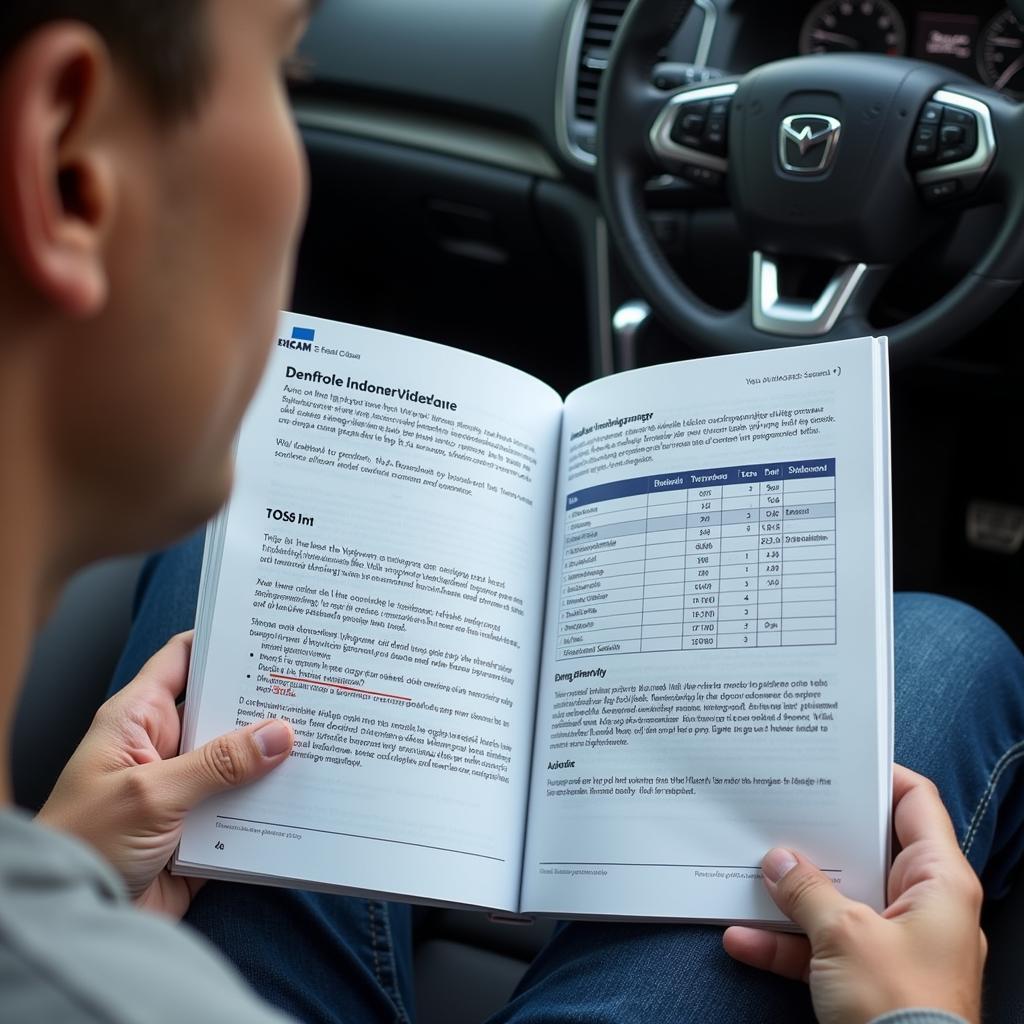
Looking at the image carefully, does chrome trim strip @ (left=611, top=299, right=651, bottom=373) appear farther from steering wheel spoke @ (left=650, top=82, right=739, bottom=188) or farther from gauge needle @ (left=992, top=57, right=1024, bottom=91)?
gauge needle @ (left=992, top=57, right=1024, bottom=91)

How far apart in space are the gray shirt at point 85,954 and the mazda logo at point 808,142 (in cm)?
105

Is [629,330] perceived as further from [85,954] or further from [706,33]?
[85,954]

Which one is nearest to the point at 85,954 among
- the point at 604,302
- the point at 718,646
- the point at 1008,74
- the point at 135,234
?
the point at 135,234

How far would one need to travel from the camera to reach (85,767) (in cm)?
88

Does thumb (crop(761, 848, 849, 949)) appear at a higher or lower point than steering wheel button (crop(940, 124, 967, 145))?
lower

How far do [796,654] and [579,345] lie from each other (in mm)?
1375

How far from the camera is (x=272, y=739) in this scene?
2.88 ft

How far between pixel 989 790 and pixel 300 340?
640mm

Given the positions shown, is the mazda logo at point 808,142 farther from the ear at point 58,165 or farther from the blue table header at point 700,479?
the ear at point 58,165

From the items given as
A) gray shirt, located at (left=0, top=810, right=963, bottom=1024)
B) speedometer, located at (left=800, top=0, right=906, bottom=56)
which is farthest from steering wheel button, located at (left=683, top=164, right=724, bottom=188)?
gray shirt, located at (left=0, top=810, right=963, bottom=1024)

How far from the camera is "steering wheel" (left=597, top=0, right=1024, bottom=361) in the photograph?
1.24 m

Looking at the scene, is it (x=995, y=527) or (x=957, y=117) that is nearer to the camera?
(x=957, y=117)

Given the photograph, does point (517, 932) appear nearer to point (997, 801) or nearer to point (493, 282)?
point (997, 801)

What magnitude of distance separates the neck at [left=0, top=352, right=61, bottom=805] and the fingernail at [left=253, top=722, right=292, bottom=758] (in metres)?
0.33
